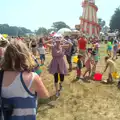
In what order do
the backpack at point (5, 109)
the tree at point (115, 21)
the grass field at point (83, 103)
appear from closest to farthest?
1. the backpack at point (5, 109)
2. the grass field at point (83, 103)
3. the tree at point (115, 21)

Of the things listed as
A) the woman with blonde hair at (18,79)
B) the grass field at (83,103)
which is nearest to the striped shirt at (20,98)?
the woman with blonde hair at (18,79)

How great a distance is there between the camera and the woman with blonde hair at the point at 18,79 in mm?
2205

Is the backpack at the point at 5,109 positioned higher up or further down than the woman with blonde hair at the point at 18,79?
further down

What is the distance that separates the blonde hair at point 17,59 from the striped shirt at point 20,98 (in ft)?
0.27

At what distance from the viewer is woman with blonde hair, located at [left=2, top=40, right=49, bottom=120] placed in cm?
221

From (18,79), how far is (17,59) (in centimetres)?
18

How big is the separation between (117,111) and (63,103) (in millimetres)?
1303

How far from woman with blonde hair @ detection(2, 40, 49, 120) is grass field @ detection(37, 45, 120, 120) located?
3092 millimetres

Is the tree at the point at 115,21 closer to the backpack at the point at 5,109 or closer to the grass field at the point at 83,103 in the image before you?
the grass field at the point at 83,103

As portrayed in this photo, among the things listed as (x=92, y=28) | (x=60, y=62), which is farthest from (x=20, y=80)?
(x=92, y=28)

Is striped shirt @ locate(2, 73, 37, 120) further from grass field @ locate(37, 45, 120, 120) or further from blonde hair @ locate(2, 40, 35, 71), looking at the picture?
grass field @ locate(37, 45, 120, 120)

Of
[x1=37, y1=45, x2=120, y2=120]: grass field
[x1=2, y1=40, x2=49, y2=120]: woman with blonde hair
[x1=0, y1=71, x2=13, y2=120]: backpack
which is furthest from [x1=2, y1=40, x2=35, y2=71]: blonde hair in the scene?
[x1=37, y1=45, x2=120, y2=120]: grass field

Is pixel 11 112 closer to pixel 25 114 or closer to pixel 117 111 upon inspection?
pixel 25 114

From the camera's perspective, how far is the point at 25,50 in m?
2.24
